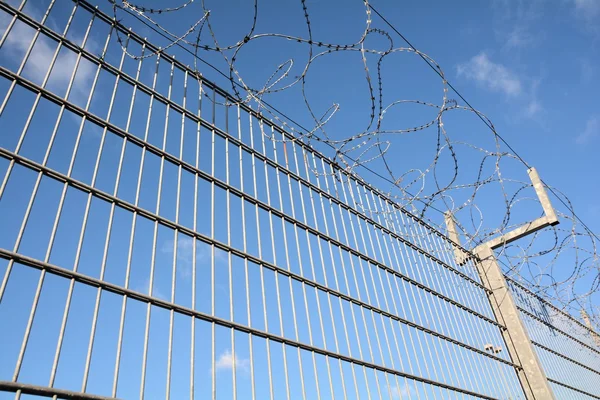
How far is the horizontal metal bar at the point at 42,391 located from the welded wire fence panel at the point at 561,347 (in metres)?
5.65

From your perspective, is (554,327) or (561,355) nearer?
(561,355)

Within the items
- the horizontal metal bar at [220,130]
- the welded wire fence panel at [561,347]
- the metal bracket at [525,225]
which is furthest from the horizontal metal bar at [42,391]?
the welded wire fence panel at [561,347]

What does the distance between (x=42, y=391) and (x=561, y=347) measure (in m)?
7.42

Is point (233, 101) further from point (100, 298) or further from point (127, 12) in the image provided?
point (100, 298)


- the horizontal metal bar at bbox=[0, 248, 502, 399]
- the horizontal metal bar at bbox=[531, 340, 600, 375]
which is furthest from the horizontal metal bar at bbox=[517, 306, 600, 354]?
the horizontal metal bar at bbox=[0, 248, 502, 399]

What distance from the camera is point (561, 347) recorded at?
7.19 meters

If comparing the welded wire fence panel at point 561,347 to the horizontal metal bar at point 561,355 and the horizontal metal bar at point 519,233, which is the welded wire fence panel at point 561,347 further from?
the horizontal metal bar at point 519,233

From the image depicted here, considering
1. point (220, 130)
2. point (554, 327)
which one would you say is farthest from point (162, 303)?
point (554, 327)

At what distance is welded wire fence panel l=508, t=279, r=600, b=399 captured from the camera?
634cm

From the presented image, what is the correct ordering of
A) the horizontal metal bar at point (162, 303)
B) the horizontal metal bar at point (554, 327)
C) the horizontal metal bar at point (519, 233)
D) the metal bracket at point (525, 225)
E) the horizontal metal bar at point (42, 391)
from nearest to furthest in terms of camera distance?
1. the horizontal metal bar at point (42, 391)
2. the horizontal metal bar at point (162, 303)
3. the metal bracket at point (525, 225)
4. the horizontal metal bar at point (519, 233)
5. the horizontal metal bar at point (554, 327)

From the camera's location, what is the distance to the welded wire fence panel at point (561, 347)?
20.8 ft

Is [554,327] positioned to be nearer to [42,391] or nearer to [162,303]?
[162,303]

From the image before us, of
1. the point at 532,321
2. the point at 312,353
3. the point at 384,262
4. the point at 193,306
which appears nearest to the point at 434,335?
the point at 384,262

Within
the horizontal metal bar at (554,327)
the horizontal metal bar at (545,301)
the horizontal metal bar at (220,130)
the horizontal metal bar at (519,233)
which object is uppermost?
the horizontal metal bar at (519,233)
